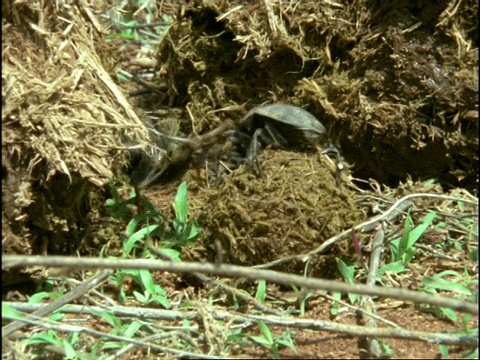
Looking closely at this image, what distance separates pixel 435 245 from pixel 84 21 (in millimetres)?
1516

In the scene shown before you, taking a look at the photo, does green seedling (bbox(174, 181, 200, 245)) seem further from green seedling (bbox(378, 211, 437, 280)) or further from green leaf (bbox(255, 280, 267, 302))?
green seedling (bbox(378, 211, 437, 280))

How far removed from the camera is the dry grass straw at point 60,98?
2.77m

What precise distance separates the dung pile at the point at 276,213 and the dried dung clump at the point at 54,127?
0.39m

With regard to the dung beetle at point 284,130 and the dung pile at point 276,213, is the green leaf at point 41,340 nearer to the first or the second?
the dung pile at point 276,213

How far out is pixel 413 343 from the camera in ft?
8.25

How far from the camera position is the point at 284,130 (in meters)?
3.42

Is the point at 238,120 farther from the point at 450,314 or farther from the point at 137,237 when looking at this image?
A: the point at 450,314

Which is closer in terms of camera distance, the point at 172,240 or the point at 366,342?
the point at 366,342

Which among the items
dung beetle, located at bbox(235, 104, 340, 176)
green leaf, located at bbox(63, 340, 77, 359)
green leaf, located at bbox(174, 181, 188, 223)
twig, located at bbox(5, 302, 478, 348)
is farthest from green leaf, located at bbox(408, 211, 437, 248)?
green leaf, located at bbox(63, 340, 77, 359)

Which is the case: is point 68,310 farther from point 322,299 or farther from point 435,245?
point 435,245

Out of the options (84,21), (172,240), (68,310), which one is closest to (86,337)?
(68,310)

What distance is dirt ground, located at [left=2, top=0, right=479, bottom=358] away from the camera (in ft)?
9.22

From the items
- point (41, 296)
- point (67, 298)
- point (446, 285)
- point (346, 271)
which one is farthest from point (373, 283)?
point (41, 296)

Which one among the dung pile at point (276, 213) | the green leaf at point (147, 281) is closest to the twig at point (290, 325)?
the green leaf at point (147, 281)
